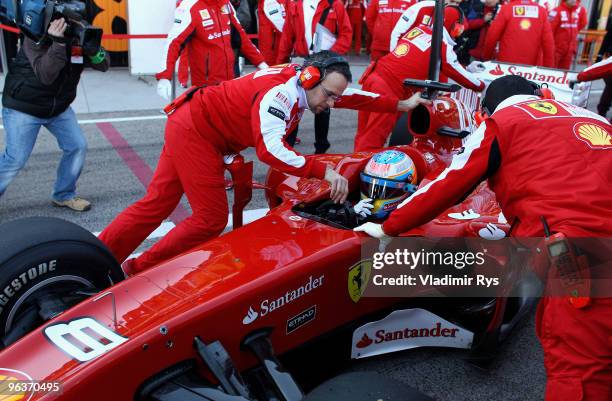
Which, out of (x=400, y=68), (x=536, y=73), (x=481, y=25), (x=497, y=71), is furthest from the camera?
(x=481, y=25)

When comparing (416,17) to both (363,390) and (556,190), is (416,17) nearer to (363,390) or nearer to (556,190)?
(556,190)

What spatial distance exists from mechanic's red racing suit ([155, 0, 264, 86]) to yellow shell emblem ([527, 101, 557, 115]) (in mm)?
3859

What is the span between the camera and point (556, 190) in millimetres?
2096

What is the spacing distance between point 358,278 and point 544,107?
110 centimetres

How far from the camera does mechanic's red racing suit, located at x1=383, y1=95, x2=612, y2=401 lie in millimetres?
1991

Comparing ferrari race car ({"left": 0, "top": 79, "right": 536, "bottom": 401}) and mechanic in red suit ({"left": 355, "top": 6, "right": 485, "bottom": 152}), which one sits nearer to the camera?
ferrari race car ({"left": 0, "top": 79, "right": 536, "bottom": 401})

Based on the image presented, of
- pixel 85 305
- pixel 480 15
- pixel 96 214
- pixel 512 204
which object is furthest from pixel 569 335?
pixel 480 15

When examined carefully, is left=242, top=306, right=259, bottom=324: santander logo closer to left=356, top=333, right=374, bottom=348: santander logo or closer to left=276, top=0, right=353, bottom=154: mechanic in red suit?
left=356, top=333, right=374, bottom=348: santander logo

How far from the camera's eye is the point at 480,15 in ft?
34.7

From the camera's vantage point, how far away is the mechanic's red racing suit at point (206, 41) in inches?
222

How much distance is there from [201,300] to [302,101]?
4.35ft

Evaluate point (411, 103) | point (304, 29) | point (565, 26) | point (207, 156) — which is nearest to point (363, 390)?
point (207, 156)
